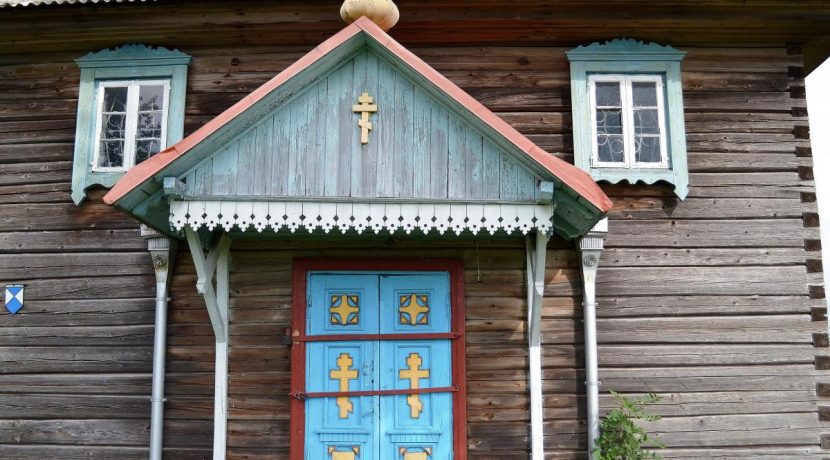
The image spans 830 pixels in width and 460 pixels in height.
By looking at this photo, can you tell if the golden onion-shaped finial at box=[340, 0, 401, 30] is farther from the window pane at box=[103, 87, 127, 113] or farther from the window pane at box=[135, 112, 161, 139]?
the window pane at box=[103, 87, 127, 113]

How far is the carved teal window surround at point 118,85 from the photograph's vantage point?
6.29 m

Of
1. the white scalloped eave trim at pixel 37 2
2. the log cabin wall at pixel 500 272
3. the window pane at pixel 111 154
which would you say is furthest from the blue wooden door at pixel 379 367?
the white scalloped eave trim at pixel 37 2

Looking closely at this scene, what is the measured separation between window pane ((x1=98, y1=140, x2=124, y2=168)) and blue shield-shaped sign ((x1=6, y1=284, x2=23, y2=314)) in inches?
50.5

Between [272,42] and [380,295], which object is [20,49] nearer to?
[272,42]

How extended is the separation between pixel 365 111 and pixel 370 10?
2.39ft

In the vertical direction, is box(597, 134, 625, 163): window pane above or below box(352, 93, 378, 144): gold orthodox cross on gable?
above

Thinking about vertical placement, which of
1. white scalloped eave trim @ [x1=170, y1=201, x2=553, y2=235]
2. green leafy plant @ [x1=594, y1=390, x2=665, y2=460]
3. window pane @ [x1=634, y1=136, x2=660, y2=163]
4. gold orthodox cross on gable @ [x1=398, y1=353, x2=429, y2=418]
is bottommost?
green leafy plant @ [x1=594, y1=390, x2=665, y2=460]

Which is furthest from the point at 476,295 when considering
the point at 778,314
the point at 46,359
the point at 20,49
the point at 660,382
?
the point at 20,49

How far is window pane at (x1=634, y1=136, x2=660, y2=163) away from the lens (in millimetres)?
6250

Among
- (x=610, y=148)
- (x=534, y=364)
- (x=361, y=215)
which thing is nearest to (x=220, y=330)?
(x=361, y=215)

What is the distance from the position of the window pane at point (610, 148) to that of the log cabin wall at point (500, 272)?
0.97 feet

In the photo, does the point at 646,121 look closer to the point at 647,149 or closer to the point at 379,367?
the point at 647,149

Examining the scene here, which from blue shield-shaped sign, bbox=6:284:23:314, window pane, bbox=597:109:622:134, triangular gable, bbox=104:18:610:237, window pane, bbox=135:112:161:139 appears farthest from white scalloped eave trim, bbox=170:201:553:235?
blue shield-shaped sign, bbox=6:284:23:314

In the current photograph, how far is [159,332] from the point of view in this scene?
234 inches
